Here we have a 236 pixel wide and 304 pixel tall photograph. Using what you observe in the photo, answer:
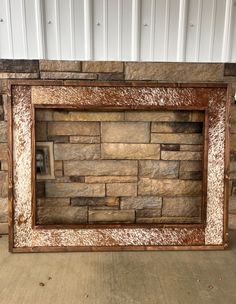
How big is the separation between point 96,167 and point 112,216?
25cm

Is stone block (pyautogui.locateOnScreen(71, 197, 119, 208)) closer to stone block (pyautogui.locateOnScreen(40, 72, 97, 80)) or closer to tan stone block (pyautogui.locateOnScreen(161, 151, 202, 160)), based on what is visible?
tan stone block (pyautogui.locateOnScreen(161, 151, 202, 160))

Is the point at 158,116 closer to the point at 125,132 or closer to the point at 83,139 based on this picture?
the point at 125,132

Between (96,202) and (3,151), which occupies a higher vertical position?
(3,151)

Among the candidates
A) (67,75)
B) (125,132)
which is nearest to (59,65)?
(67,75)

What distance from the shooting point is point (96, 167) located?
1264 millimetres

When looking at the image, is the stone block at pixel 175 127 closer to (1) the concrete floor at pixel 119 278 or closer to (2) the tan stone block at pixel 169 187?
(2) the tan stone block at pixel 169 187

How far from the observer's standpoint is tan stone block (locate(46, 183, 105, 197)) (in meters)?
1.27

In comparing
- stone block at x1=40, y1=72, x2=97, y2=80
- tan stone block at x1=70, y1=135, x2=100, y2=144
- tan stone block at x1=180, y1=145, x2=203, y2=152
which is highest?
stone block at x1=40, y1=72, x2=97, y2=80

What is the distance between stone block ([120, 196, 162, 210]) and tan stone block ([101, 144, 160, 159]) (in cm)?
Answer: 20

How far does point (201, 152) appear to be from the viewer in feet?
4.14

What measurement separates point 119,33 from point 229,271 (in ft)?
3.53

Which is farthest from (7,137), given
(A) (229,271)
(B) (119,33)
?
(A) (229,271)

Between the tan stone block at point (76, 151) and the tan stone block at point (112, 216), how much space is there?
0.26 metres

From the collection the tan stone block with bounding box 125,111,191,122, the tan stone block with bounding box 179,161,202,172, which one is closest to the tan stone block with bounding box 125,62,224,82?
the tan stone block with bounding box 125,111,191,122
